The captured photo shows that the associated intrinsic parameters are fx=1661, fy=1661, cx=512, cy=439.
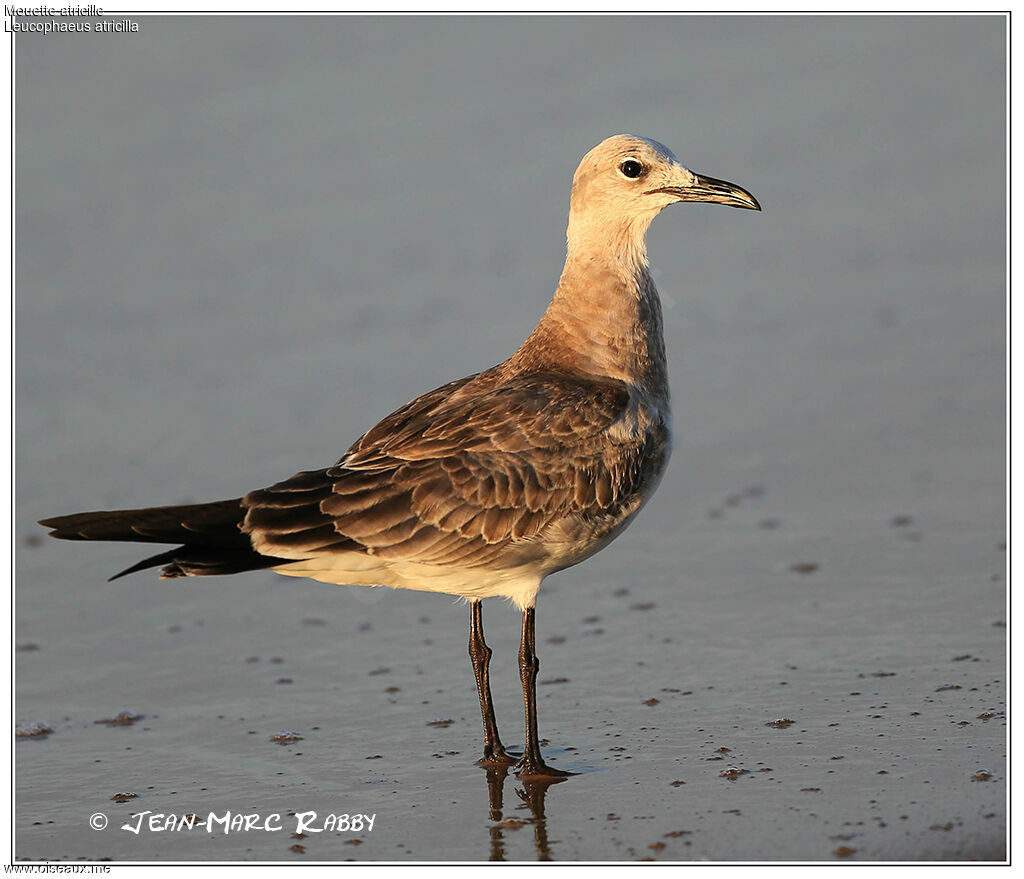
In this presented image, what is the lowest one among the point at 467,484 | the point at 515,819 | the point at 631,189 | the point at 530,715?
the point at 515,819

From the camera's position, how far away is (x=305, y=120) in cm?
1556

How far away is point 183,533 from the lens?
679cm

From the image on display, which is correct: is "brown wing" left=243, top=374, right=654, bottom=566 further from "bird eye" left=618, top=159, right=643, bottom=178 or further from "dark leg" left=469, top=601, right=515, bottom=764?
"bird eye" left=618, top=159, right=643, bottom=178

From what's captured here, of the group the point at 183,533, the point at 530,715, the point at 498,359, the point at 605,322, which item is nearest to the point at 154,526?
the point at 183,533

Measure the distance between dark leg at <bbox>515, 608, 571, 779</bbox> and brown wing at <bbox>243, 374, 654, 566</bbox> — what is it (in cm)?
52

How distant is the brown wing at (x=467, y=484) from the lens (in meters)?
6.96

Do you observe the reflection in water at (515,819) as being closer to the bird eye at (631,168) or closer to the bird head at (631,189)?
the bird head at (631,189)

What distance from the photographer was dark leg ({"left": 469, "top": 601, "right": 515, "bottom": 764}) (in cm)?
724

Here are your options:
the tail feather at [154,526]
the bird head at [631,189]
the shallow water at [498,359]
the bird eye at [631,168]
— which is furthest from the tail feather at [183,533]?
the bird eye at [631,168]

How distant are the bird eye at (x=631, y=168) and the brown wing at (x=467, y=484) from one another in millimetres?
1165

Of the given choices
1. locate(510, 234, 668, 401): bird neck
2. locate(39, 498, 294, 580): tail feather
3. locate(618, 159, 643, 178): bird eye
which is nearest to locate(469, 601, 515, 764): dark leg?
locate(39, 498, 294, 580): tail feather

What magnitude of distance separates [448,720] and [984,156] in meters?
9.37

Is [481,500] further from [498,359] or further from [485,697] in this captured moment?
[498,359]

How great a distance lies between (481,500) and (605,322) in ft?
3.94
